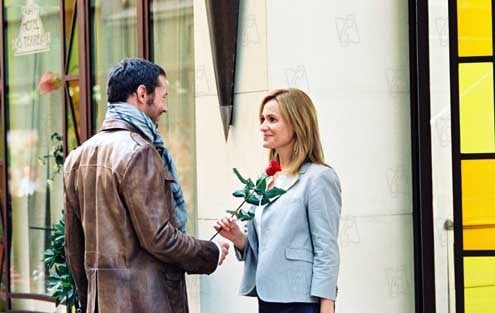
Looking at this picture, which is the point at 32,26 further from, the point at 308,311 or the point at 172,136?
the point at 308,311

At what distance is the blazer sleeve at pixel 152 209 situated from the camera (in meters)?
5.06

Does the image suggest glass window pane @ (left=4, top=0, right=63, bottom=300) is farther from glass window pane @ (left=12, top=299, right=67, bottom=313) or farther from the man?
the man

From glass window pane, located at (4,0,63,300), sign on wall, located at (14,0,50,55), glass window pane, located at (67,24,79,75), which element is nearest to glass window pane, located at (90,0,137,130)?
glass window pane, located at (67,24,79,75)

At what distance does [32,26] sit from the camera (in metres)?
9.58

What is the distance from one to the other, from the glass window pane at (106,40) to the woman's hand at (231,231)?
10.3 ft

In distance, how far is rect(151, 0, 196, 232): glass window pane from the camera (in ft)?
24.9

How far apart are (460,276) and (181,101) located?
225cm

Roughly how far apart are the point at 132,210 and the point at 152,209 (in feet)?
0.29

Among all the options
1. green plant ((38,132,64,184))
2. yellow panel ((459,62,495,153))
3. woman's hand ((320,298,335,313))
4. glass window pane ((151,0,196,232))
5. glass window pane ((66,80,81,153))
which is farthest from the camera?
green plant ((38,132,64,184))

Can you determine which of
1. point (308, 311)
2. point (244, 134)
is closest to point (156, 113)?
point (308, 311)

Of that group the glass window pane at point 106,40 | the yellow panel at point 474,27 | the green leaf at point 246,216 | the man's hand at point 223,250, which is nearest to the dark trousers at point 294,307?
the man's hand at point 223,250

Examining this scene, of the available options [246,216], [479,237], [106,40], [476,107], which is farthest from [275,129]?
[106,40]

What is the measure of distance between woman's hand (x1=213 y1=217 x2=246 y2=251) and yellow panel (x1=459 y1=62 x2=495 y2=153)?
1.86 m

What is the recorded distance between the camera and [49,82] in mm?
9438
